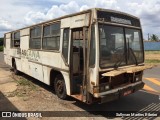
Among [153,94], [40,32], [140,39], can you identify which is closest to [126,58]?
[140,39]

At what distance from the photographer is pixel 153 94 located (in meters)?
9.75

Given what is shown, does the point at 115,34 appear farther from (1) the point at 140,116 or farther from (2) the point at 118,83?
(1) the point at 140,116

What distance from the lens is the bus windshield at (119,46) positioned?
6.82m

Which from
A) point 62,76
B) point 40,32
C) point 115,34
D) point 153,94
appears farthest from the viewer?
point 40,32

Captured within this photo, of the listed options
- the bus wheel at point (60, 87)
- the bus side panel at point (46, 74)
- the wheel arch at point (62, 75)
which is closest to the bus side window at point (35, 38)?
the bus side panel at point (46, 74)

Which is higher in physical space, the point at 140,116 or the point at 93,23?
the point at 93,23

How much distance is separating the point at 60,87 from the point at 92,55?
2.61 m

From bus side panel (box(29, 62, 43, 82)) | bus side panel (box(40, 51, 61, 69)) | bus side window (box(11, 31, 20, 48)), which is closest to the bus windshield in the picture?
bus side panel (box(40, 51, 61, 69))

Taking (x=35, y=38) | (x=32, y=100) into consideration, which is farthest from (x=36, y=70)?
(x=32, y=100)

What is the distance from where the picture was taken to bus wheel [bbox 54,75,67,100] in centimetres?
863

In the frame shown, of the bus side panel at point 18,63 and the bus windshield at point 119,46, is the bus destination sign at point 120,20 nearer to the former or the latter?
the bus windshield at point 119,46

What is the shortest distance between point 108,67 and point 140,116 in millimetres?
1738

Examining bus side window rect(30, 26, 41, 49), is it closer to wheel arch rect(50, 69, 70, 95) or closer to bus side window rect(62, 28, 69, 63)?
wheel arch rect(50, 69, 70, 95)

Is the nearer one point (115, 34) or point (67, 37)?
point (115, 34)
